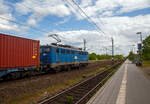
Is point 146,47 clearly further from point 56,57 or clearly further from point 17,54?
point 17,54

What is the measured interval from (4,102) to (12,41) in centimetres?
535

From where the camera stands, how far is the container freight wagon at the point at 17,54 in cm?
1081

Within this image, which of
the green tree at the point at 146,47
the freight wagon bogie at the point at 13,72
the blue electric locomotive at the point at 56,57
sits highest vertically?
the green tree at the point at 146,47

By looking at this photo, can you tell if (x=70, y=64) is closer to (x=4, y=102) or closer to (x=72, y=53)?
(x=72, y=53)

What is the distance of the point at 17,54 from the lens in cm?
1198

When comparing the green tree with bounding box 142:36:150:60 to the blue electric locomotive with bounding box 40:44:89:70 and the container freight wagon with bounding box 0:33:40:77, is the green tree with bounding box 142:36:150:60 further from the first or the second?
the container freight wagon with bounding box 0:33:40:77

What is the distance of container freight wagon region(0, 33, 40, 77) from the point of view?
10.8 meters

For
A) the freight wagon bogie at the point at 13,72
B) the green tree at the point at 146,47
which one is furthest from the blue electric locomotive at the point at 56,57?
the green tree at the point at 146,47

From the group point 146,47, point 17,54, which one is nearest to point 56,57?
point 17,54

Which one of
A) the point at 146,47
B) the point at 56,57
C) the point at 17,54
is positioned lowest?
the point at 56,57

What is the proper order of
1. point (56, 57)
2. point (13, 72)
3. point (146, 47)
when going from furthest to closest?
point (146, 47) < point (56, 57) < point (13, 72)

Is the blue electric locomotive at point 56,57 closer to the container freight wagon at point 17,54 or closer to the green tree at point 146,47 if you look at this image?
the container freight wagon at point 17,54

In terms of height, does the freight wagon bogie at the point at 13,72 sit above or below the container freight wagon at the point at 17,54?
below

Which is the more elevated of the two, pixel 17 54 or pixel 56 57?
pixel 17 54
